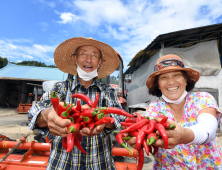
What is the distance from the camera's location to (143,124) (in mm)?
1534

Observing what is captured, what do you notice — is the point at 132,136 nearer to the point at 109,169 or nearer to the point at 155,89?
the point at 109,169

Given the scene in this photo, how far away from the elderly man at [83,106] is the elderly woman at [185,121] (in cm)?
54

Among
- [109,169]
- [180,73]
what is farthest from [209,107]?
[109,169]

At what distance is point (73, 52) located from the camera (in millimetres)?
2582

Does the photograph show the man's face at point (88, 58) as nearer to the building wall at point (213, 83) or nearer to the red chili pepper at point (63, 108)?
the red chili pepper at point (63, 108)

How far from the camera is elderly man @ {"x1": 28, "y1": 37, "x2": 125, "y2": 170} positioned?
4.71 feet

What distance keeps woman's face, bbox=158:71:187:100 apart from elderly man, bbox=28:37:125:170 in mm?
817

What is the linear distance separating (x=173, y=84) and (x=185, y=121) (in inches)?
22.6

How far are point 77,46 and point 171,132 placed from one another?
2.01 meters

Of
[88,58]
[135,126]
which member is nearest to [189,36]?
[88,58]

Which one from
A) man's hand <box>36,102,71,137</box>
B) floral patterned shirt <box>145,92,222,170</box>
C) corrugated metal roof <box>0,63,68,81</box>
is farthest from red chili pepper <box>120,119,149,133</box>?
corrugated metal roof <box>0,63,68,81</box>

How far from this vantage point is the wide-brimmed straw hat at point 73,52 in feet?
7.50

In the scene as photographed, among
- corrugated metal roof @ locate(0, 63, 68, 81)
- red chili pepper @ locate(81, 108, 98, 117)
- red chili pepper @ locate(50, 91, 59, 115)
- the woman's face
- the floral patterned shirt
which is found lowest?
the floral patterned shirt

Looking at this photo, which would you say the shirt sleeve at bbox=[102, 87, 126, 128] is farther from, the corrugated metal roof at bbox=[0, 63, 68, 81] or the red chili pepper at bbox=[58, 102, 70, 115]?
the corrugated metal roof at bbox=[0, 63, 68, 81]
